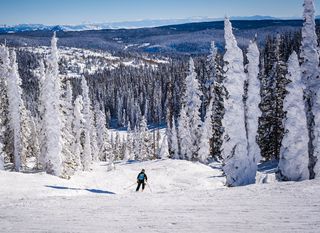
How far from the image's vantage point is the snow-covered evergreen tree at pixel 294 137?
74.2ft

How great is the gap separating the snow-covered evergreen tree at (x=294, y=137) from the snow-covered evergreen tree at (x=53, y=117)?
21308mm

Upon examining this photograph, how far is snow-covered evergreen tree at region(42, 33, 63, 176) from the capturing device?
117ft

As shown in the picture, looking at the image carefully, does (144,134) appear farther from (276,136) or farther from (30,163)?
(276,136)

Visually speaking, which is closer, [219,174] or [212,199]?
[212,199]

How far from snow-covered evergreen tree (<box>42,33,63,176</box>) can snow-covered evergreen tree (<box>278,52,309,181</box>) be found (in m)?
21.3

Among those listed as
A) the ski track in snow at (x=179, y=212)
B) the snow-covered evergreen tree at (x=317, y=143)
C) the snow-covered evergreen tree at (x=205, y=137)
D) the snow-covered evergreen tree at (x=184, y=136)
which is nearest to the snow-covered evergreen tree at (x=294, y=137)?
the snow-covered evergreen tree at (x=317, y=143)

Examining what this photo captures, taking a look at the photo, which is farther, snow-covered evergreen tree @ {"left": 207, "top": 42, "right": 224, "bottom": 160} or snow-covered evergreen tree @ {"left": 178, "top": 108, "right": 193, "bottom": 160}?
snow-covered evergreen tree @ {"left": 178, "top": 108, "right": 193, "bottom": 160}

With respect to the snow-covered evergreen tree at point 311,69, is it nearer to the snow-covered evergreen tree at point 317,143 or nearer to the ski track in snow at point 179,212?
the snow-covered evergreen tree at point 317,143

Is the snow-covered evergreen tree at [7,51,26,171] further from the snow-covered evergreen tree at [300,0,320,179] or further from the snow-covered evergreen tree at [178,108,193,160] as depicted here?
the snow-covered evergreen tree at [300,0,320,179]

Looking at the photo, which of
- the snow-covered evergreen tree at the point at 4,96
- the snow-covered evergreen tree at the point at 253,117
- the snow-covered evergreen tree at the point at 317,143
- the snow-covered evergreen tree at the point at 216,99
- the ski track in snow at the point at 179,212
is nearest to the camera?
the ski track in snow at the point at 179,212

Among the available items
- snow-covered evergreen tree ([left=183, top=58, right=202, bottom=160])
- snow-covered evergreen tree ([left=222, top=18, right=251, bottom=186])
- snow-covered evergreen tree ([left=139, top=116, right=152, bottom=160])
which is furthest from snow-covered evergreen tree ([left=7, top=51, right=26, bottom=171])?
snow-covered evergreen tree ([left=139, top=116, right=152, bottom=160])

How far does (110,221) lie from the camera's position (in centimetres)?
1436

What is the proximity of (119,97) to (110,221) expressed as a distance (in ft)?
502

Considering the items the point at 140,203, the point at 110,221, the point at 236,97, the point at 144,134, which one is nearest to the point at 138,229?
the point at 110,221
